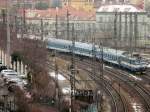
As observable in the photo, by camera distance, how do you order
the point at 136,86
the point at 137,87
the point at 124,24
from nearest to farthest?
the point at 137,87, the point at 136,86, the point at 124,24

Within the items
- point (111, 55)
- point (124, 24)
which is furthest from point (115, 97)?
point (124, 24)

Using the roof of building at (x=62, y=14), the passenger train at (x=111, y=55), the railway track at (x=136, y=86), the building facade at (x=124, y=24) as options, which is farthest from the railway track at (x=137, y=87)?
the roof of building at (x=62, y=14)

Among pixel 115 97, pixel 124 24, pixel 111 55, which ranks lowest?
pixel 115 97

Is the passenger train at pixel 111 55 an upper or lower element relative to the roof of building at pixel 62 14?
lower

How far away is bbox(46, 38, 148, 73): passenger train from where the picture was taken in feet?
80.7

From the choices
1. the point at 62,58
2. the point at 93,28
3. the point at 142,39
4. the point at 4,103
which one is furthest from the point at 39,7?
the point at 4,103

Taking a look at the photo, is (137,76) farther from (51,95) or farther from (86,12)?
(86,12)

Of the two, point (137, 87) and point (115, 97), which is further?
point (137, 87)

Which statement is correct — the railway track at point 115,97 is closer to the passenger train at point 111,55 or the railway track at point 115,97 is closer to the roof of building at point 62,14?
the passenger train at point 111,55

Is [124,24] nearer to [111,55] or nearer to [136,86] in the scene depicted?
[111,55]

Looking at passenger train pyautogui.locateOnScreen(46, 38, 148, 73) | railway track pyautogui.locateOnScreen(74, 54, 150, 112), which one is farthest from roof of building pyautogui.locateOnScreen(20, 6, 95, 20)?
railway track pyautogui.locateOnScreen(74, 54, 150, 112)

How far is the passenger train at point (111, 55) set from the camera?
24609 millimetres

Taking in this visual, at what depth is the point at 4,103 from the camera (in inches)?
462

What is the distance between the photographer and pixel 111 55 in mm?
26969
